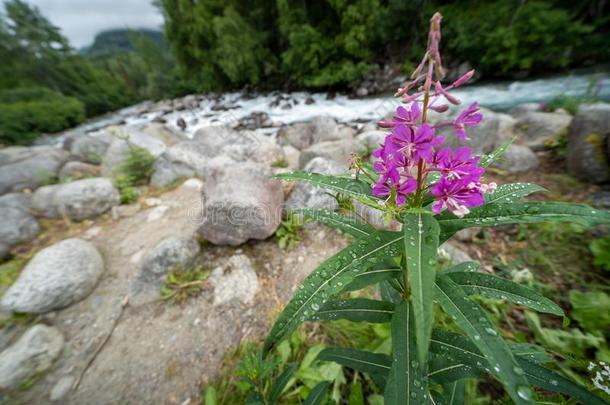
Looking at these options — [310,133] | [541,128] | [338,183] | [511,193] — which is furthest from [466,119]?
[310,133]

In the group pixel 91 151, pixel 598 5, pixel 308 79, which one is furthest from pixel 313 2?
pixel 91 151

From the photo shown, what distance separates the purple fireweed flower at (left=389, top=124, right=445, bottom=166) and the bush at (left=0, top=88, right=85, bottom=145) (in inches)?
1065

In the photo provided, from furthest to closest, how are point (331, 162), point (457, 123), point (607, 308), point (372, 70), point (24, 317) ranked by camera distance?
point (372, 70), point (331, 162), point (24, 317), point (607, 308), point (457, 123)

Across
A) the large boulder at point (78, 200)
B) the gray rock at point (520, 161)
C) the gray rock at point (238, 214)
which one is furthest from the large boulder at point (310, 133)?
the large boulder at point (78, 200)

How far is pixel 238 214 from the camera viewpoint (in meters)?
3.05

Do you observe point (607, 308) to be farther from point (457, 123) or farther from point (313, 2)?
point (313, 2)

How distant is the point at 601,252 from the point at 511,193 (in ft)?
6.92

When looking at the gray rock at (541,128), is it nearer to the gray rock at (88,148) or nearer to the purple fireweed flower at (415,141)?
the purple fireweed flower at (415,141)

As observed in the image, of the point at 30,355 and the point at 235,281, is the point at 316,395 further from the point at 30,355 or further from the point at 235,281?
the point at 30,355

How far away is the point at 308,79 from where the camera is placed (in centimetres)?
1616

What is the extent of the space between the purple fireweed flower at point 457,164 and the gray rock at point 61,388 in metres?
3.40

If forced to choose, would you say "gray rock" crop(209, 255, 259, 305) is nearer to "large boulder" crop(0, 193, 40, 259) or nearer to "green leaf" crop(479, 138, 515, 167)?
"green leaf" crop(479, 138, 515, 167)

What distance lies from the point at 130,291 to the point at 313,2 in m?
19.8

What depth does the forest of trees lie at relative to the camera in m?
11.9
